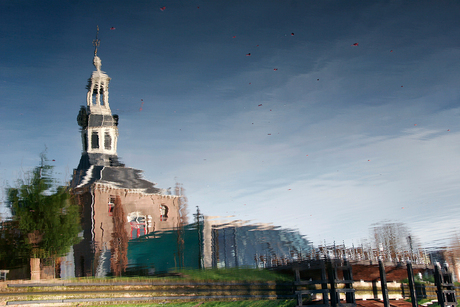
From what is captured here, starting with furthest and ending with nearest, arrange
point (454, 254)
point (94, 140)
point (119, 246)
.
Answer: point (94, 140), point (454, 254), point (119, 246)

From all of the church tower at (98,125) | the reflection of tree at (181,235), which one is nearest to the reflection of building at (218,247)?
the reflection of tree at (181,235)

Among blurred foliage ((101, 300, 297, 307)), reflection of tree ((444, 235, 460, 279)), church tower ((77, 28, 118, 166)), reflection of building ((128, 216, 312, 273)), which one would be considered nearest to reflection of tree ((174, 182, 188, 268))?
reflection of building ((128, 216, 312, 273))

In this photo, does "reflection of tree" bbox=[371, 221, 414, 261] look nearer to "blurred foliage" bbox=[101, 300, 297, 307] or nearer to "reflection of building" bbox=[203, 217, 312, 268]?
"reflection of building" bbox=[203, 217, 312, 268]

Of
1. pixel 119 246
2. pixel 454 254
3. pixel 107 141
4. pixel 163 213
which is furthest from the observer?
pixel 107 141

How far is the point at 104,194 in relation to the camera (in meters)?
31.1

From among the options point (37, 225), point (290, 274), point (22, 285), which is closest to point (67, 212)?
point (37, 225)

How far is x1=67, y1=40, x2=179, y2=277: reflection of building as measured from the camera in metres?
23.9

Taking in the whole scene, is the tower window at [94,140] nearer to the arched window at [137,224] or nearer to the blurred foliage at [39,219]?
the arched window at [137,224]

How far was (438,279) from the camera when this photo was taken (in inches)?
1003

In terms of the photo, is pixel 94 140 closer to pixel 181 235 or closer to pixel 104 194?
pixel 104 194

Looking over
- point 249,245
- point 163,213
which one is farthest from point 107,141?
point 249,245

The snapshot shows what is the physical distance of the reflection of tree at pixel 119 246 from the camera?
22.9m

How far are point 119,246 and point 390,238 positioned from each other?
776 inches

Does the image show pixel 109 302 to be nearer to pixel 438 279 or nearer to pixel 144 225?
pixel 144 225
